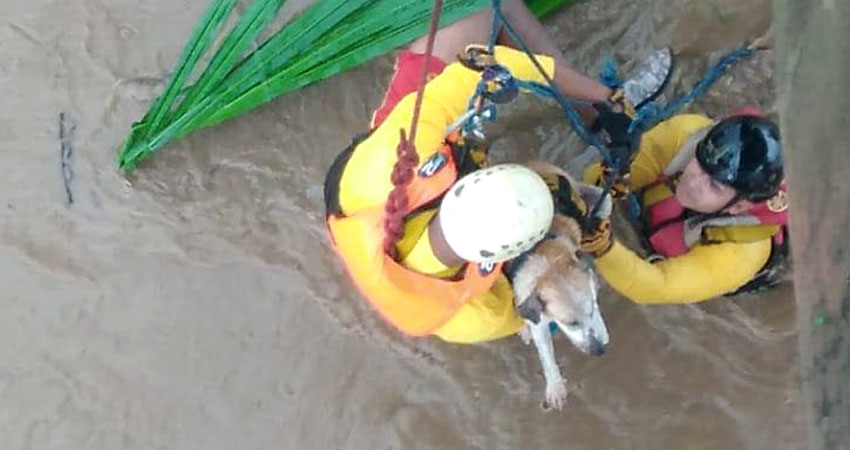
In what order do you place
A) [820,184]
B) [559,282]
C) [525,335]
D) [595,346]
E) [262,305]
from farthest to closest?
[262,305] < [525,335] < [595,346] < [559,282] < [820,184]

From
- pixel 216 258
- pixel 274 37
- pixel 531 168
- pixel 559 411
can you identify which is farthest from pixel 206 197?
pixel 531 168

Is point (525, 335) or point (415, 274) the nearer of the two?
point (415, 274)

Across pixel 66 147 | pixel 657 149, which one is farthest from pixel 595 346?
pixel 66 147

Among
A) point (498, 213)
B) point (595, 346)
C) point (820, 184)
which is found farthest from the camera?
point (595, 346)

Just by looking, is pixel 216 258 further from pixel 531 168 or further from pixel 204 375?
pixel 531 168

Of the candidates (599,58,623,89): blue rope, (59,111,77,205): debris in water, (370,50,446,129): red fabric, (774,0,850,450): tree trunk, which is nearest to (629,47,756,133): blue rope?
(599,58,623,89): blue rope

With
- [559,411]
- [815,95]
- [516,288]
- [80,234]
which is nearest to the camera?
[815,95]

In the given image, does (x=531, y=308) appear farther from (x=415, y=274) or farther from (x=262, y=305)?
(x=262, y=305)
